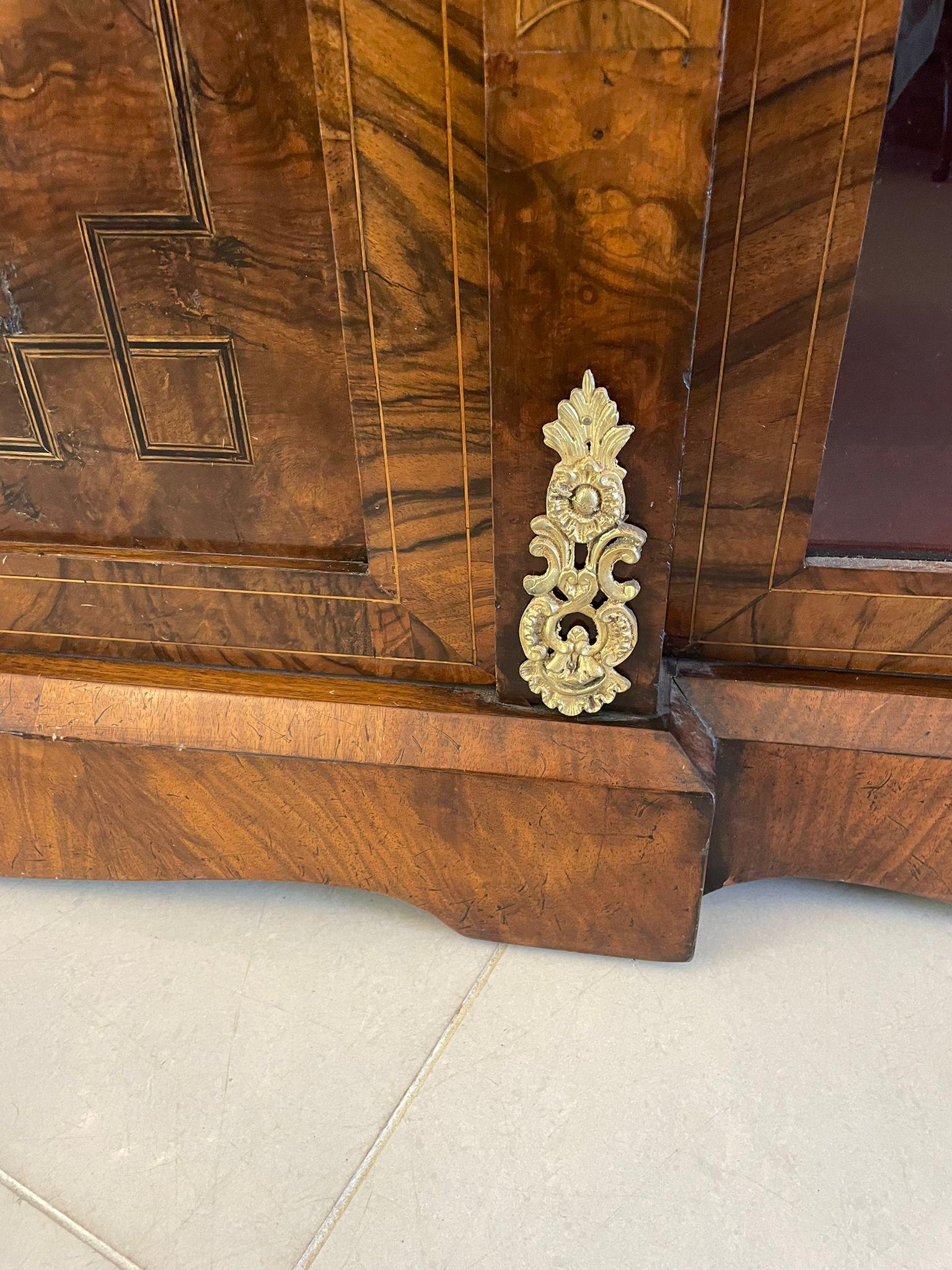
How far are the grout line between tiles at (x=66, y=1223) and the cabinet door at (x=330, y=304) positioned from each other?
338 mm

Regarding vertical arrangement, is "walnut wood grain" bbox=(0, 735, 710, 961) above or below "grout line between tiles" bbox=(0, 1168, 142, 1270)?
above

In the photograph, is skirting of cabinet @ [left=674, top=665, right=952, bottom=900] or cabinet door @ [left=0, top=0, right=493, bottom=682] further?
skirting of cabinet @ [left=674, top=665, right=952, bottom=900]

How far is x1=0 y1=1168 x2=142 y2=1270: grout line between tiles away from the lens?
476 mm

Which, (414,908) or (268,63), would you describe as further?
(414,908)

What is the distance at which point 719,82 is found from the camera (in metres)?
0.39

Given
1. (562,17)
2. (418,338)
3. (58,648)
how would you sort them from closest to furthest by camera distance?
(562,17)
(418,338)
(58,648)

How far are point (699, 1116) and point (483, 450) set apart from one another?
426 millimetres

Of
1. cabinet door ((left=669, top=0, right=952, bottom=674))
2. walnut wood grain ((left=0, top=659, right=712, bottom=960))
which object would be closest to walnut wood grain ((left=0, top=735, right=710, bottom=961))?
walnut wood grain ((left=0, top=659, right=712, bottom=960))

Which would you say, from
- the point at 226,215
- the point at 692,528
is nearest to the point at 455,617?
the point at 692,528

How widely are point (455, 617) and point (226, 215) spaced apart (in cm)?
27

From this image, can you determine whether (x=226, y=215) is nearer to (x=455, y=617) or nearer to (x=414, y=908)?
(x=455, y=617)

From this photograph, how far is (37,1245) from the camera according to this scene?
485 mm

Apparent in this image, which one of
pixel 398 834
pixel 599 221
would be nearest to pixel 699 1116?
pixel 398 834

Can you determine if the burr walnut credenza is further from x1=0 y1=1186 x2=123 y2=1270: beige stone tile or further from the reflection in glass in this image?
x1=0 y1=1186 x2=123 y2=1270: beige stone tile
